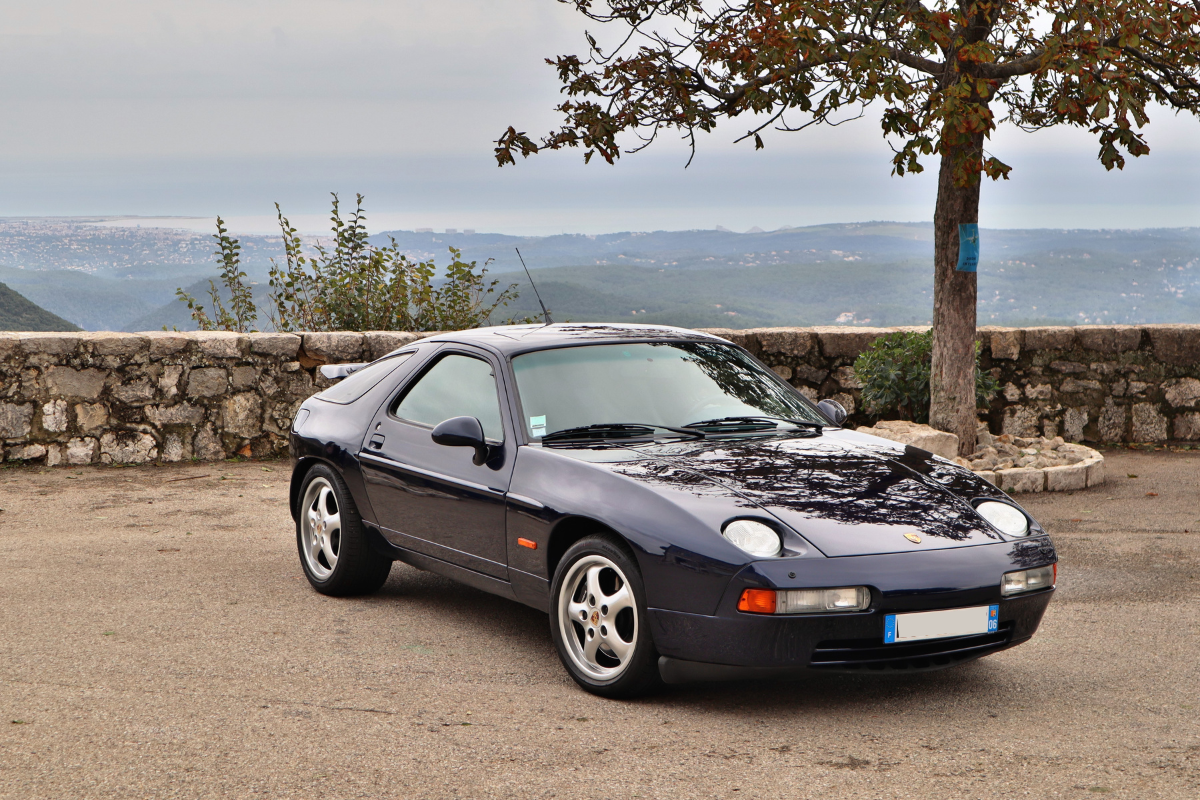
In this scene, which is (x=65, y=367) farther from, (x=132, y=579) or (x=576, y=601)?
(x=576, y=601)

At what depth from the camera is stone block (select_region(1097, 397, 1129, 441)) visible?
10.9 meters

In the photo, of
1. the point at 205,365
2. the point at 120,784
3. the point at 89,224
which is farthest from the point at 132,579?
the point at 89,224

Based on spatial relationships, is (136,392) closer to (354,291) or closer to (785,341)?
(354,291)

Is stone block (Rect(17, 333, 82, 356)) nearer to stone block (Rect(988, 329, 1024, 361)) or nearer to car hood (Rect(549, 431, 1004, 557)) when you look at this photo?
car hood (Rect(549, 431, 1004, 557))

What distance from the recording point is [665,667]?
3.74m

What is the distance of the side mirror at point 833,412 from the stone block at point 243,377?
20.9 feet

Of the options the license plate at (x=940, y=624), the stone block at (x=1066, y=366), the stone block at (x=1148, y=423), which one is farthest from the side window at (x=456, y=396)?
the stone block at (x=1148, y=423)

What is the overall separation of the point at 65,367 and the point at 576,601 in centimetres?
720

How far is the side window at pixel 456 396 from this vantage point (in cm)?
475

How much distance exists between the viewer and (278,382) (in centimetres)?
1012

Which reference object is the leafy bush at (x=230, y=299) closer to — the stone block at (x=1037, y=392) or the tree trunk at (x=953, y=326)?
the tree trunk at (x=953, y=326)

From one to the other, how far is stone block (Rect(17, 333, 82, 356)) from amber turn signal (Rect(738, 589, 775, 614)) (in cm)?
787

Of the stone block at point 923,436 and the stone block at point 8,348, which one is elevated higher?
the stone block at point 8,348

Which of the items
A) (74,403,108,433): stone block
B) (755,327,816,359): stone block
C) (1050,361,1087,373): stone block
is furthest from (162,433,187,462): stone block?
(1050,361,1087,373): stone block
